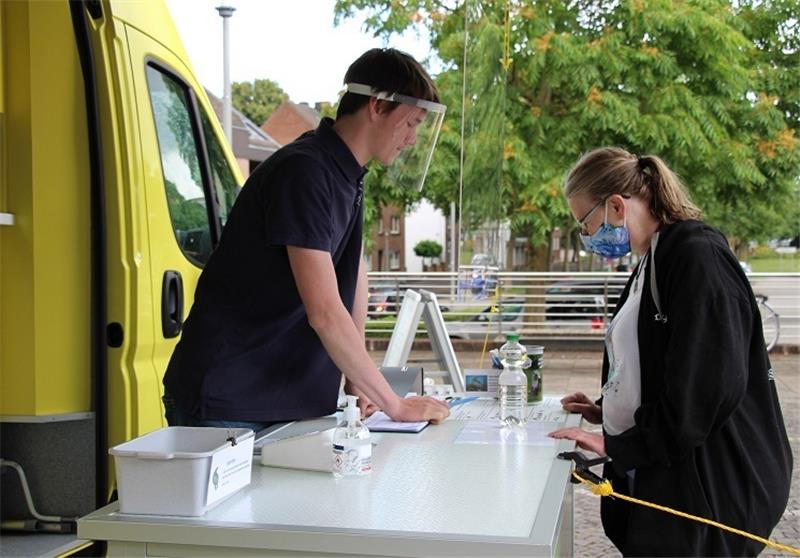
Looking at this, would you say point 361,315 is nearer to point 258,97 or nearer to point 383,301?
point 383,301

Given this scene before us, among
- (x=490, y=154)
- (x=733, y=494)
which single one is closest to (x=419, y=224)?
(x=490, y=154)

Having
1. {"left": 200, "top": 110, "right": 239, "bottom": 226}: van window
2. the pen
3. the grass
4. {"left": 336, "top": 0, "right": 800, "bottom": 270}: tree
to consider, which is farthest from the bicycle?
the pen

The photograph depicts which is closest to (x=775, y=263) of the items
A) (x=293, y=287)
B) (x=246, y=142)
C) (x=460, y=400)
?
(x=246, y=142)

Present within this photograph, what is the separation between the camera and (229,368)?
2.50 m

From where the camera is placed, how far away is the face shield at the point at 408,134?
2.68 m

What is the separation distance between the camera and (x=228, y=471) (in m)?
2.01

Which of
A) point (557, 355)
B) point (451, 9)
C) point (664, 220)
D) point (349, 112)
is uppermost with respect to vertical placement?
point (451, 9)

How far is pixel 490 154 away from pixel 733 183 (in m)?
9.44

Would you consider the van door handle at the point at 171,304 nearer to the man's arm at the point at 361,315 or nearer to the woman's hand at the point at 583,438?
the man's arm at the point at 361,315

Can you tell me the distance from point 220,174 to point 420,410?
1.88 meters

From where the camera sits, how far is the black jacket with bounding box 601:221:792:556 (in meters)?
2.19

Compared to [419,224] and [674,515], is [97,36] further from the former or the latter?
[419,224]

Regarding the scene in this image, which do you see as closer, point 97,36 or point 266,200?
point 266,200

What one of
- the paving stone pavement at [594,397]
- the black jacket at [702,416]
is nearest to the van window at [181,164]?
the black jacket at [702,416]
